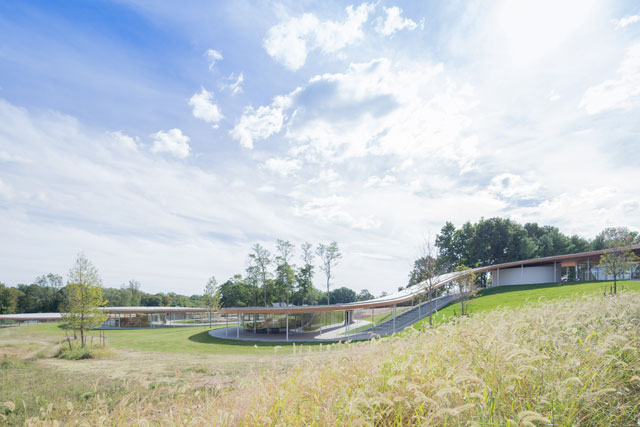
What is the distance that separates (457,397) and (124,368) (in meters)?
15.1

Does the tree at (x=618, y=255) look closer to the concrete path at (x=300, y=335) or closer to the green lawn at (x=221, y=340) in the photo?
the green lawn at (x=221, y=340)

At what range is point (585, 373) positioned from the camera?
9.90 ft

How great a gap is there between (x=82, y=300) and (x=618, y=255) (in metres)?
41.4

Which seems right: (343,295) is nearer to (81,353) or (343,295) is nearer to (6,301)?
(6,301)

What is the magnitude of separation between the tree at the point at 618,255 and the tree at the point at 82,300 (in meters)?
35.2

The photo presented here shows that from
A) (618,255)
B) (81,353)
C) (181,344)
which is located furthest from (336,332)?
(618,255)

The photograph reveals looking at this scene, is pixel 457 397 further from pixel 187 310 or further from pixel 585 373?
pixel 187 310

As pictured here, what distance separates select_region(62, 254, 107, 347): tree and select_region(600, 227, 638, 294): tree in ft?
115

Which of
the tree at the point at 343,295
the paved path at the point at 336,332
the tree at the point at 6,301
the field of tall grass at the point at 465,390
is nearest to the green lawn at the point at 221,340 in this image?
the paved path at the point at 336,332

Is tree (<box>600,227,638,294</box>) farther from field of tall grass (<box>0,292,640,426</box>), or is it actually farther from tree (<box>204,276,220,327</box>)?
tree (<box>204,276,220,327</box>)

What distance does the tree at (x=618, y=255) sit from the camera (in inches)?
1001

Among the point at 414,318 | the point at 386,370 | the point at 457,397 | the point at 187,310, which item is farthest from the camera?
the point at 187,310

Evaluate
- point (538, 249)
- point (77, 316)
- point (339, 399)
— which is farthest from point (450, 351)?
point (538, 249)

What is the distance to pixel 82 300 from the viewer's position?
20.9 meters
